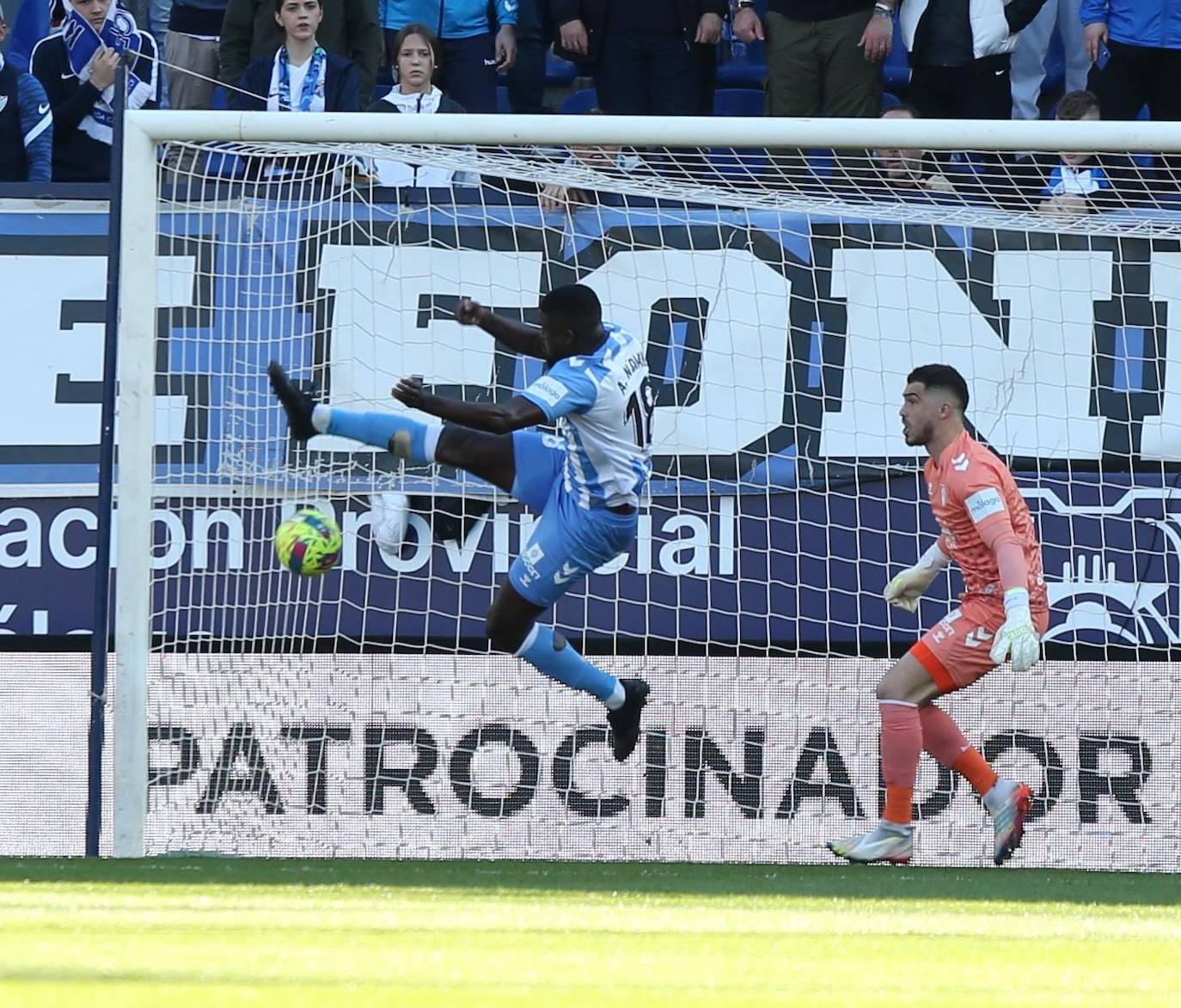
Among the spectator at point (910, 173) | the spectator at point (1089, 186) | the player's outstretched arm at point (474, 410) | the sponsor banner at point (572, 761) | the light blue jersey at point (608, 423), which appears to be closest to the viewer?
the player's outstretched arm at point (474, 410)

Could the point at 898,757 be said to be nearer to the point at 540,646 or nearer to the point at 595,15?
the point at 540,646

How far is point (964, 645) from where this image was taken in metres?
7.24

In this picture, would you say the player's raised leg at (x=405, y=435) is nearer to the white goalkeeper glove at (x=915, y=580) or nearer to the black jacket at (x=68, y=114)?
the white goalkeeper glove at (x=915, y=580)

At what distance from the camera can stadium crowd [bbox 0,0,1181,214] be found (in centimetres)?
926

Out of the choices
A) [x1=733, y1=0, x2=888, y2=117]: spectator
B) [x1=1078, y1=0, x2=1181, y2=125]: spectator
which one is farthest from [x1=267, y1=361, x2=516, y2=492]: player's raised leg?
[x1=1078, y1=0, x2=1181, y2=125]: spectator

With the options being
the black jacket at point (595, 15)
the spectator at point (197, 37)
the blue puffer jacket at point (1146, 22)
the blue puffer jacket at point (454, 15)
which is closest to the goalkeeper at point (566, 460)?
the black jacket at point (595, 15)

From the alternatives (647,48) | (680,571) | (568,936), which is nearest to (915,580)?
(680,571)

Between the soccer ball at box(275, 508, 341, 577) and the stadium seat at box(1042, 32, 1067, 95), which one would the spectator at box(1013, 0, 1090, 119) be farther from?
the soccer ball at box(275, 508, 341, 577)

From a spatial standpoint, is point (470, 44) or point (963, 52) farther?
point (470, 44)

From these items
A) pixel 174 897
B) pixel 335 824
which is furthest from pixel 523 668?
pixel 174 897

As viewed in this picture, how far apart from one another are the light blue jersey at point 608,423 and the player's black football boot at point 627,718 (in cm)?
72

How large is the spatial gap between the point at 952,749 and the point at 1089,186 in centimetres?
264

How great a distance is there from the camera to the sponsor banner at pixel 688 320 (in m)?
8.25

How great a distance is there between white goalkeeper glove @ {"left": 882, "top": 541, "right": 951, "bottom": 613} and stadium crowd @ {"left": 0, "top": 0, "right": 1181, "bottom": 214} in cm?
226
